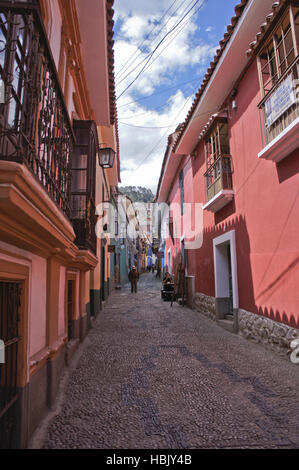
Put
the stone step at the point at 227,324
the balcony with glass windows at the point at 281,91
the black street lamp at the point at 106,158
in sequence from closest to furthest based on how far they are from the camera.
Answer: the balcony with glass windows at the point at 281,91 → the stone step at the point at 227,324 → the black street lamp at the point at 106,158

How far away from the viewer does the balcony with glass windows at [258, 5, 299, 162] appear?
15.0ft

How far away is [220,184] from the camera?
Result: 7844mm

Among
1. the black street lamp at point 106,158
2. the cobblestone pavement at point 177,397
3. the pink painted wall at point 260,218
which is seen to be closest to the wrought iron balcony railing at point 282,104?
the pink painted wall at point 260,218

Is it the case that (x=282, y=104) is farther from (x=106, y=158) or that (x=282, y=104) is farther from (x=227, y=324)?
(x=227, y=324)

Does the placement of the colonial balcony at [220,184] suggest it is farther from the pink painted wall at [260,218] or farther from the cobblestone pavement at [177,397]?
the cobblestone pavement at [177,397]

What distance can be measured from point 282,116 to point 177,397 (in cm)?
457

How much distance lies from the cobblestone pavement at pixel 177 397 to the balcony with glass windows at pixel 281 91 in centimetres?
349

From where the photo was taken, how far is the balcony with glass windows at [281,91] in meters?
4.57

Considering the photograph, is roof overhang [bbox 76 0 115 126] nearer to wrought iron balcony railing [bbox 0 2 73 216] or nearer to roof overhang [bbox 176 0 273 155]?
Result: roof overhang [bbox 176 0 273 155]

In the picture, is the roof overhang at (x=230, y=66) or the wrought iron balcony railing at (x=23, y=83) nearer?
the wrought iron balcony railing at (x=23, y=83)

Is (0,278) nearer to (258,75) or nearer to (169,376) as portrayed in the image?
(169,376)

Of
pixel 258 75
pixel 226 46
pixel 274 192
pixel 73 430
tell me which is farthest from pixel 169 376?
pixel 226 46

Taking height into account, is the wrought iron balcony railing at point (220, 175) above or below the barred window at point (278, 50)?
below
